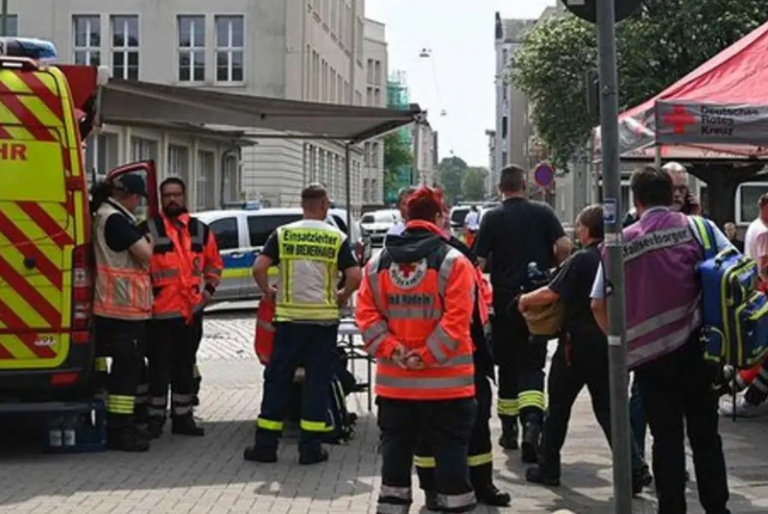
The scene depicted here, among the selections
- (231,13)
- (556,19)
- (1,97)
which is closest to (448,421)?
(1,97)

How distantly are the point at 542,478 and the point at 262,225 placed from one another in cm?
1496

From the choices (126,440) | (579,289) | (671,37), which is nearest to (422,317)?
(579,289)

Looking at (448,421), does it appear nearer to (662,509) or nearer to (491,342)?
(662,509)

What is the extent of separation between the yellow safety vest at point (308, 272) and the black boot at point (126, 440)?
4.76ft

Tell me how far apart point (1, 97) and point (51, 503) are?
288cm

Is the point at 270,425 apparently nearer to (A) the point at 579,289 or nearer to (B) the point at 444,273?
(A) the point at 579,289


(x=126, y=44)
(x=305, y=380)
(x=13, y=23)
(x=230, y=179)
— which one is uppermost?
(x=13, y=23)

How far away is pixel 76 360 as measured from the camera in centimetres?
909

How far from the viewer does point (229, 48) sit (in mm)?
53438

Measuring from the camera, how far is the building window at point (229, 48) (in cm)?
5328

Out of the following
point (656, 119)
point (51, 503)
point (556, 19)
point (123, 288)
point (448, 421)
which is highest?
point (556, 19)

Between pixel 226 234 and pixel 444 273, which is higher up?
pixel 226 234

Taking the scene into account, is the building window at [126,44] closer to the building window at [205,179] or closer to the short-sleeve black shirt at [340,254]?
the building window at [205,179]

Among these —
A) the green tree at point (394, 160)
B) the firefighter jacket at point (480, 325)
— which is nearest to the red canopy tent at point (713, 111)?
the firefighter jacket at point (480, 325)
